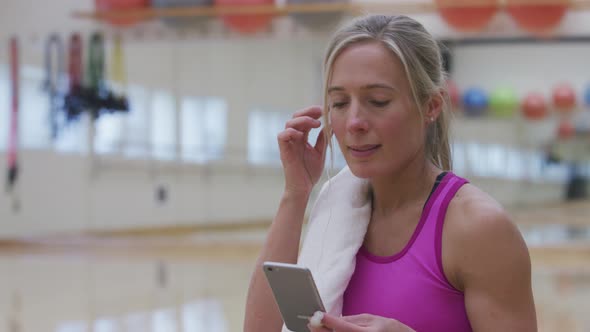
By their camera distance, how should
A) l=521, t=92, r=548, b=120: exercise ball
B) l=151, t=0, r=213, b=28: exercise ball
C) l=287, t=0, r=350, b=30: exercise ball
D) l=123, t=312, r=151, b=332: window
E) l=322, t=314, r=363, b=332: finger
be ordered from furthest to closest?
l=521, t=92, r=548, b=120: exercise ball, l=151, t=0, r=213, b=28: exercise ball, l=287, t=0, r=350, b=30: exercise ball, l=123, t=312, r=151, b=332: window, l=322, t=314, r=363, b=332: finger

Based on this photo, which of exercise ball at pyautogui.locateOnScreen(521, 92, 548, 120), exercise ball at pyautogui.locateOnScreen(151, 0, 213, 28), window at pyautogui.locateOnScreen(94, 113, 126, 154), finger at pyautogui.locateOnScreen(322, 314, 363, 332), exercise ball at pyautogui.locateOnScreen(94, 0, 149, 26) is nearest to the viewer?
finger at pyautogui.locateOnScreen(322, 314, 363, 332)

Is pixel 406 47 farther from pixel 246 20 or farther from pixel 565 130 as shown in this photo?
pixel 565 130

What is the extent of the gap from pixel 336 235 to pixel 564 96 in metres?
9.10

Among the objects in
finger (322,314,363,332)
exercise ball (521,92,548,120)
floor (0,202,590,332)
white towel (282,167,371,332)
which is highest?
white towel (282,167,371,332)

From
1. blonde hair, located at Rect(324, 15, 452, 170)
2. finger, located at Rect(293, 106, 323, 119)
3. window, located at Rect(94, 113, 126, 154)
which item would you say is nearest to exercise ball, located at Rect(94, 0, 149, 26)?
window, located at Rect(94, 113, 126, 154)

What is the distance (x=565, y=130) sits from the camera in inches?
405

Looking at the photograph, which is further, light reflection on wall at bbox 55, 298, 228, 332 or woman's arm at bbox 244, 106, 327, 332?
light reflection on wall at bbox 55, 298, 228, 332

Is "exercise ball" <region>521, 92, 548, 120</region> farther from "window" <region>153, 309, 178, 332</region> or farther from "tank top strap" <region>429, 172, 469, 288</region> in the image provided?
"tank top strap" <region>429, 172, 469, 288</region>

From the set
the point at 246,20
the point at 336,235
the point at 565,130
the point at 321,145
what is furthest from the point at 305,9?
the point at 336,235

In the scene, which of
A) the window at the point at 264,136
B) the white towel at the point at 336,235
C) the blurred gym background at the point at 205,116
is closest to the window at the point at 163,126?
the blurred gym background at the point at 205,116

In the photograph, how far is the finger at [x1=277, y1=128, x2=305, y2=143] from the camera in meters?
1.33

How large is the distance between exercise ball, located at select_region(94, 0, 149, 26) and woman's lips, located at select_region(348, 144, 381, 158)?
7253 millimetres

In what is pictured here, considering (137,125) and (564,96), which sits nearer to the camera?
(137,125)

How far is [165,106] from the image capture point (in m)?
9.65
